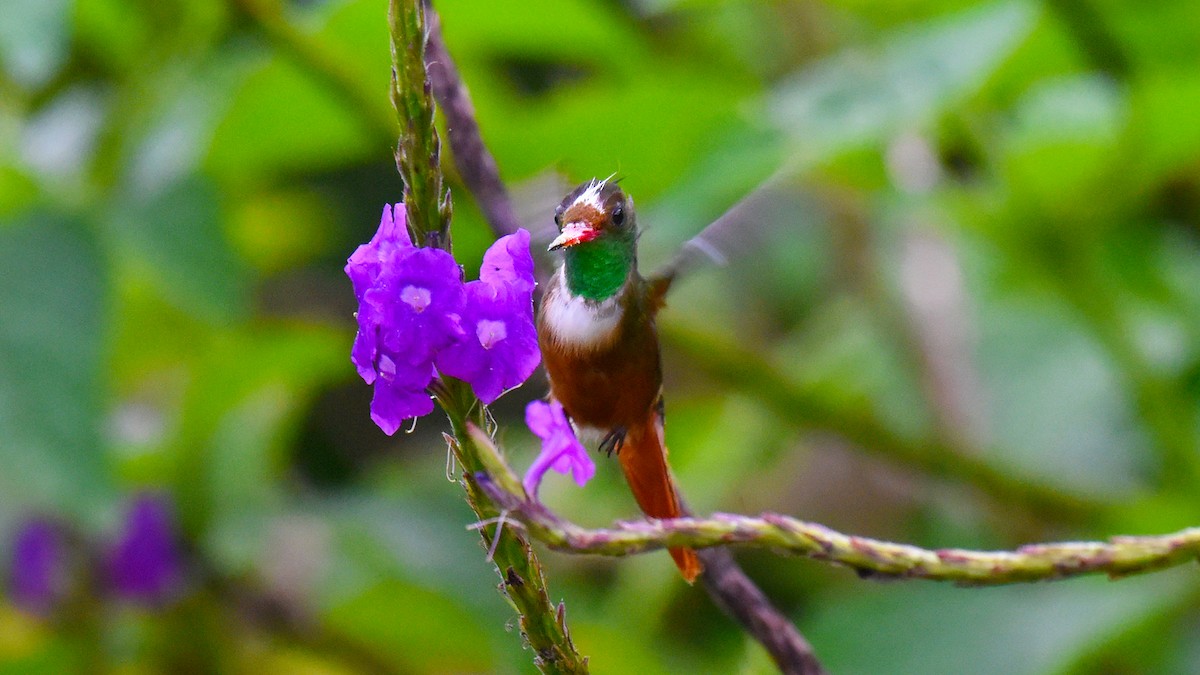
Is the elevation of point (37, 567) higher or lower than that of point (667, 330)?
higher

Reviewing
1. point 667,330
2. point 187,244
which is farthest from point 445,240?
point 187,244

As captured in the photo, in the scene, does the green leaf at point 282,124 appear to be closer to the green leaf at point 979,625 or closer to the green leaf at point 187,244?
the green leaf at point 187,244

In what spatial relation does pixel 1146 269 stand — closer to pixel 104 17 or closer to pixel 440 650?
pixel 440 650

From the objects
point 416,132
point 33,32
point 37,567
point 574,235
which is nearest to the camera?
point 416,132

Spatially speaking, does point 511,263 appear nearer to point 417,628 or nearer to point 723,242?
point 723,242

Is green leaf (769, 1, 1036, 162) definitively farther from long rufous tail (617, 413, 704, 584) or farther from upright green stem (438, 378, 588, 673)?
upright green stem (438, 378, 588, 673)

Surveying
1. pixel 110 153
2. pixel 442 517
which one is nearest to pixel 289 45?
pixel 110 153
